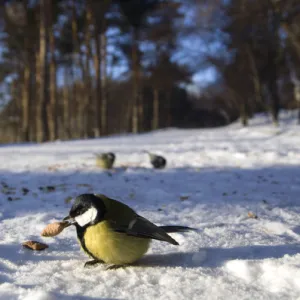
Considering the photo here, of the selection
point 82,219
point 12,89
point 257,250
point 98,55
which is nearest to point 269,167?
point 257,250

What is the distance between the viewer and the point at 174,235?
2.25 m

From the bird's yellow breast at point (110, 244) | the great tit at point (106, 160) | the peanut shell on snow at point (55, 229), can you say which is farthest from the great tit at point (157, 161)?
the bird's yellow breast at point (110, 244)

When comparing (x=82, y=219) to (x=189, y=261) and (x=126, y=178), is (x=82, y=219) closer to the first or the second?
(x=189, y=261)

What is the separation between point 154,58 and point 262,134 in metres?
12.8

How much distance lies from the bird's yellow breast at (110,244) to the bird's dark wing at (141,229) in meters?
0.02

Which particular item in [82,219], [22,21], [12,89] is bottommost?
[82,219]

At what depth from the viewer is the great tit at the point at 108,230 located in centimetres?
164

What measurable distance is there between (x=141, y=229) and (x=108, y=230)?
0.52 ft

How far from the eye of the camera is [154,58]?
22078 millimetres

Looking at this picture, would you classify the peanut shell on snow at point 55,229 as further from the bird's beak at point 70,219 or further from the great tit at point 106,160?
the great tit at point 106,160

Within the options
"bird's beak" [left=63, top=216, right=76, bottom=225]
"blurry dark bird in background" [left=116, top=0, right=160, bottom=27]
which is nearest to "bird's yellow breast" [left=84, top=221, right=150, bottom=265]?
"bird's beak" [left=63, top=216, right=76, bottom=225]

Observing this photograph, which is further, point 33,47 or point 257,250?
point 33,47

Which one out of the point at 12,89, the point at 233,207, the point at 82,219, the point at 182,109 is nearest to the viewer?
the point at 82,219

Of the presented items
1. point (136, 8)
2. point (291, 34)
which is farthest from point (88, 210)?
point (136, 8)
